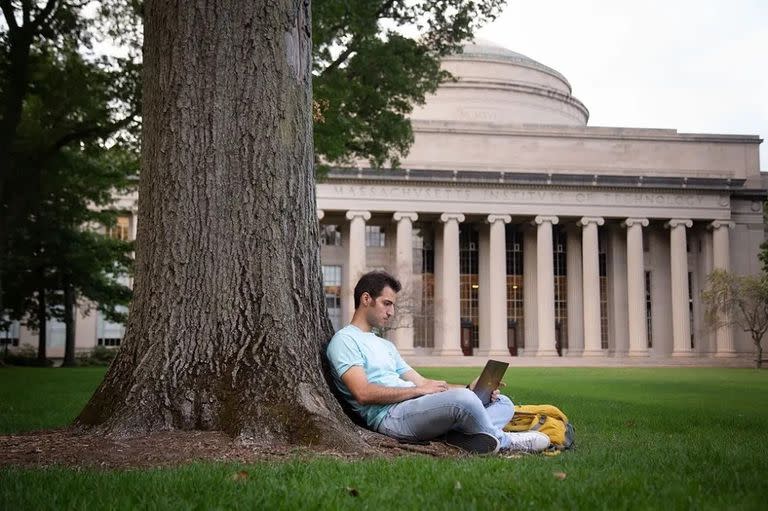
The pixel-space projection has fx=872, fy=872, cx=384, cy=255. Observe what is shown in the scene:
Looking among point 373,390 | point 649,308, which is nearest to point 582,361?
point 649,308

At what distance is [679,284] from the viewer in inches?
2562

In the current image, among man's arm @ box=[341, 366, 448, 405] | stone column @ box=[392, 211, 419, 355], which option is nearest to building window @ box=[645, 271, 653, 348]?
stone column @ box=[392, 211, 419, 355]

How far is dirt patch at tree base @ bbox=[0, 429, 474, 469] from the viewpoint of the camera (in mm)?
6746

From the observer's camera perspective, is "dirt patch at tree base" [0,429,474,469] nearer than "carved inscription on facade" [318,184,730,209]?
Yes

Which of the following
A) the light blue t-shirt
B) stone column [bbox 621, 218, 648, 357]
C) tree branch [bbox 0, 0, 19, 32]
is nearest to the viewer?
the light blue t-shirt

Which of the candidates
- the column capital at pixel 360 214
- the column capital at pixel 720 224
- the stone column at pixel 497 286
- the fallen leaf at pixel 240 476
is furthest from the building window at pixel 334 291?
the fallen leaf at pixel 240 476

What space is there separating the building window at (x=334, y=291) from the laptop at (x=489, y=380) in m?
58.4

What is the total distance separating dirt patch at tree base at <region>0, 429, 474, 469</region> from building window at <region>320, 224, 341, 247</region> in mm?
60676

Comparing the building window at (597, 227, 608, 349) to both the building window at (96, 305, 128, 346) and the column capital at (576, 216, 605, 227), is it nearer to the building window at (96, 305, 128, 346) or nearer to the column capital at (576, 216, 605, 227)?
the column capital at (576, 216, 605, 227)

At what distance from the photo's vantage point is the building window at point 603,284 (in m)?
70.2

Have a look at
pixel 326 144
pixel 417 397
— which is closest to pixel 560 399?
pixel 326 144

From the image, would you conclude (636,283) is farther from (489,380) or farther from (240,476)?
(240,476)

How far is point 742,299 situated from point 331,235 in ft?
99.4

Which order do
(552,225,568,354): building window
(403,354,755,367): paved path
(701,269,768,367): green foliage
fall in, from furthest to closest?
(552,225,568,354): building window, (403,354,755,367): paved path, (701,269,768,367): green foliage
